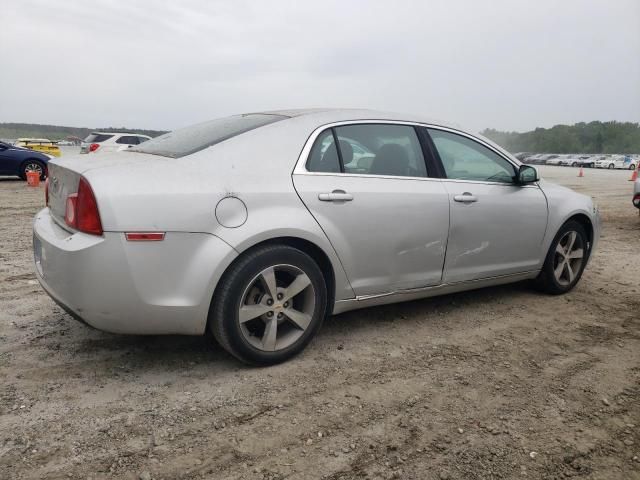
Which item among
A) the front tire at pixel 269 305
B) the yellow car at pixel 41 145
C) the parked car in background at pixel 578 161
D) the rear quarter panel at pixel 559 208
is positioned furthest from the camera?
the parked car in background at pixel 578 161

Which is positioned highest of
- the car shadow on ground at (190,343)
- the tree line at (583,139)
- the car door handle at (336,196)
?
the tree line at (583,139)

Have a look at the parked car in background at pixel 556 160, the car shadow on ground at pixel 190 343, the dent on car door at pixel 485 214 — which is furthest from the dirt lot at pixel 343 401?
the parked car in background at pixel 556 160

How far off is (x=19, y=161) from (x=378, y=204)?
14725 millimetres

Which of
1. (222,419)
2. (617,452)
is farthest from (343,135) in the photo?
(617,452)

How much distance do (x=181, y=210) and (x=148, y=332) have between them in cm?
66

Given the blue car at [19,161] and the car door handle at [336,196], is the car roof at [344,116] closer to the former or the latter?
the car door handle at [336,196]

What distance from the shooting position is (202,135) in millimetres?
3359

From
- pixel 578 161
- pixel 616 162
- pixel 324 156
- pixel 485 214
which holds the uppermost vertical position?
pixel 324 156

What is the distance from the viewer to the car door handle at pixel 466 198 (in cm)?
373

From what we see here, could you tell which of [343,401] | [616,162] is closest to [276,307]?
[343,401]

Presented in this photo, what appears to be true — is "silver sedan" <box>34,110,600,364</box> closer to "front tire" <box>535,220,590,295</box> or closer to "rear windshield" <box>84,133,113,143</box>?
"front tire" <box>535,220,590,295</box>

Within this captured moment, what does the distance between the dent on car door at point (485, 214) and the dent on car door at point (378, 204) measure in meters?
0.16

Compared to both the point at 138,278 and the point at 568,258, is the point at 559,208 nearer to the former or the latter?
the point at 568,258

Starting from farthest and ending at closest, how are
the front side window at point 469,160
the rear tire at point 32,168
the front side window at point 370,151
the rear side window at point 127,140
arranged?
the rear side window at point 127,140, the rear tire at point 32,168, the front side window at point 469,160, the front side window at point 370,151
